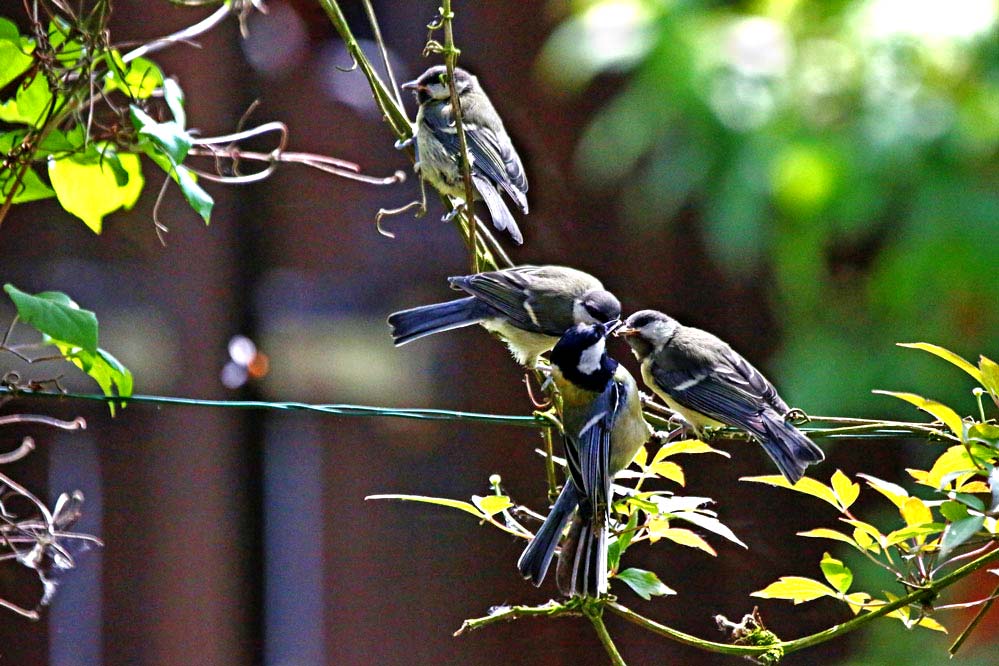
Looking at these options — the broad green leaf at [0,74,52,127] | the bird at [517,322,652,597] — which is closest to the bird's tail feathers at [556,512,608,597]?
the bird at [517,322,652,597]

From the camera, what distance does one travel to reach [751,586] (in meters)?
3.63

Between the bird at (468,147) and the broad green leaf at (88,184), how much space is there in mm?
444

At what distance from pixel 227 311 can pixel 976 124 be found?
243cm

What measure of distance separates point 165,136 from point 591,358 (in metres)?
0.71

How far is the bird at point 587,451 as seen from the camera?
4.25 ft

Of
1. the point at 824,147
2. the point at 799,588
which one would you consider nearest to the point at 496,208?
the point at 799,588

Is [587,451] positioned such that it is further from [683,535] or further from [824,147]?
[824,147]

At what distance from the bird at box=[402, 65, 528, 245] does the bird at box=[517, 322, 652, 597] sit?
8.6 inches

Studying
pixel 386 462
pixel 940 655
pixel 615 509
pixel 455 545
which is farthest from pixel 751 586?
pixel 615 509

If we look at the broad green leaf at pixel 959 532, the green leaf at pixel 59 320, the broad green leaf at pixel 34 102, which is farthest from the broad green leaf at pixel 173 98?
the broad green leaf at pixel 959 532

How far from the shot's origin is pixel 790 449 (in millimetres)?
1570

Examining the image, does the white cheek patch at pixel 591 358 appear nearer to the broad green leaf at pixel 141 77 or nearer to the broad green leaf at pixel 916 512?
the broad green leaf at pixel 916 512

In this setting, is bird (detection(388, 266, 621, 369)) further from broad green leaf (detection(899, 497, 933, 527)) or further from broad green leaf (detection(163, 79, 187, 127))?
broad green leaf (detection(899, 497, 933, 527))

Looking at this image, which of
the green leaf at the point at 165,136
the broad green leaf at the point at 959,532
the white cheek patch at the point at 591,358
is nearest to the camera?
the broad green leaf at the point at 959,532
